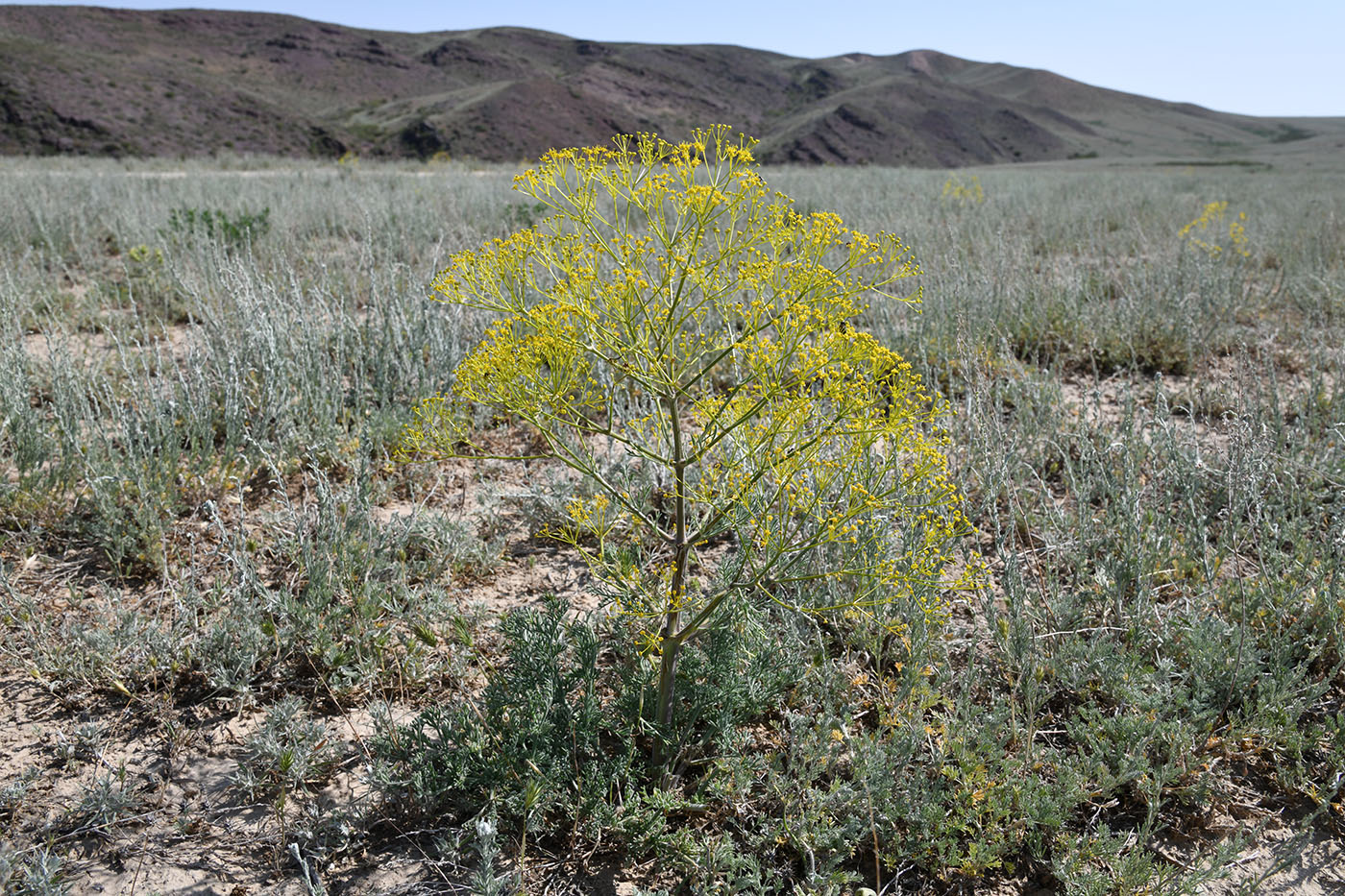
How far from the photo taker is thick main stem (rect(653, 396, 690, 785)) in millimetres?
1741

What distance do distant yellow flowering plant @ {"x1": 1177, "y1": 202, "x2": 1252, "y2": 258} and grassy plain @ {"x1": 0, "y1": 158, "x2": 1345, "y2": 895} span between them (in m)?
3.28

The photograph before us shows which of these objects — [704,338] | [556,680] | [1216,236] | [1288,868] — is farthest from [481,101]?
[1288,868]

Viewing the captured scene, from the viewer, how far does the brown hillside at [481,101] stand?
3347cm

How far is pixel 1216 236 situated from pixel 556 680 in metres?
9.12

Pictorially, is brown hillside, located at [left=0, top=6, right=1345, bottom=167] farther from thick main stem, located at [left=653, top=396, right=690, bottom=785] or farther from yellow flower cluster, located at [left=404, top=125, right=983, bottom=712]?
thick main stem, located at [left=653, top=396, right=690, bottom=785]

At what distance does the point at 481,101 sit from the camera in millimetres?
42250

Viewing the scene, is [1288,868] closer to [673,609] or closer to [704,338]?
[673,609]

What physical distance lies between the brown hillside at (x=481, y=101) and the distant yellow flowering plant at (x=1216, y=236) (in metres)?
36.7

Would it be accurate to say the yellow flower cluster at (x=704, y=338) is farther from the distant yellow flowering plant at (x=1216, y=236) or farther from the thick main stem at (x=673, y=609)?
the distant yellow flowering plant at (x=1216, y=236)

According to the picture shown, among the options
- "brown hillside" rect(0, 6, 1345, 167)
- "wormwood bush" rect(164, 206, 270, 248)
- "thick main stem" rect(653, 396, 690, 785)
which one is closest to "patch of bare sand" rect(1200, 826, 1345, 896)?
"thick main stem" rect(653, 396, 690, 785)

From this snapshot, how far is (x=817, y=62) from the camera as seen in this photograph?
86.8 meters

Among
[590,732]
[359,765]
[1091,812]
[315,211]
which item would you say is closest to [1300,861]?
[1091,812]

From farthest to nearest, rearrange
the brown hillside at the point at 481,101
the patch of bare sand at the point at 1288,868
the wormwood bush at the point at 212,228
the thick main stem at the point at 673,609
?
the brown hillside at the point at 481,101 < the wormwood bush at the point at 212,228 < the patch of bare sand at the point at 1288,868 < the thick main stem at the point at 673,609

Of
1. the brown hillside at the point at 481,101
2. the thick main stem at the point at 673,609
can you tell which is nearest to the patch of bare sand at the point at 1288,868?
the thick main stem at the point at 673,609
